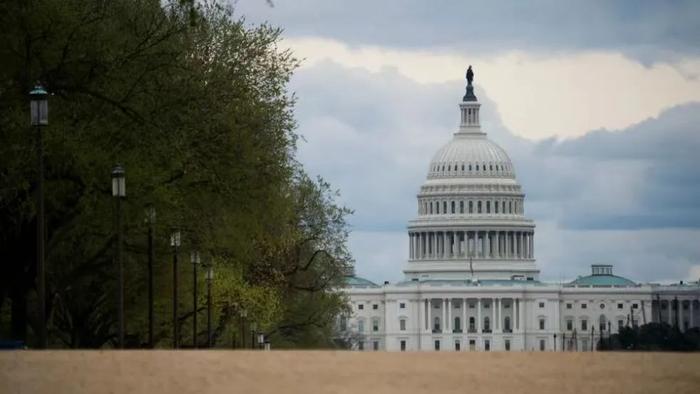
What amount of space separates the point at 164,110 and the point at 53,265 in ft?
30.9

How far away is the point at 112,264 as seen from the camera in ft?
207

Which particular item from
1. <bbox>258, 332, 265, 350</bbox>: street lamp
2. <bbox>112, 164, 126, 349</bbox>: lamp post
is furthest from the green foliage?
<bbox>258, 332, 265, 350</bbox>: street lamp

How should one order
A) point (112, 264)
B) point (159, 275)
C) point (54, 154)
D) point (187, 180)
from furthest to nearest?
point (159, 275) < point (112, 264) < point (187, 180) < point (54, 154)

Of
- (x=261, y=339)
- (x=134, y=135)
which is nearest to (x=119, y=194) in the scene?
(x=134, y=135)

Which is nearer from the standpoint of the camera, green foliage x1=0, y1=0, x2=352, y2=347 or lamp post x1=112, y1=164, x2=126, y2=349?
lamp post x1=112, y1=164, x2=126, y2=349

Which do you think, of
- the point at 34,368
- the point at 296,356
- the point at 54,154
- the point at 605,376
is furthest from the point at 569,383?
the point at 54,154

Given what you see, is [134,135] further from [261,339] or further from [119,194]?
[261,339]

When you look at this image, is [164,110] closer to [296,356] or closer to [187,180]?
[187,180]

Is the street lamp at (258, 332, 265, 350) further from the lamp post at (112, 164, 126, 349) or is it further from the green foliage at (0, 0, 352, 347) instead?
the lamp post at (112, 164, 126, 349)

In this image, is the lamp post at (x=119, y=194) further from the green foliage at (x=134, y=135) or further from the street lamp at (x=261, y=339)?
the street lamp at (x=261, y=339)

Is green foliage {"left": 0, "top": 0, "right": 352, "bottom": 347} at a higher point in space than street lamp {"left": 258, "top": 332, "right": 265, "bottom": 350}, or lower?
higher

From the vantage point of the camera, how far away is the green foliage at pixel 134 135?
175ft

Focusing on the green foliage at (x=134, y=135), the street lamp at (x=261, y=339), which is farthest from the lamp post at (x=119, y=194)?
the street lamp at (x=261, y=339)

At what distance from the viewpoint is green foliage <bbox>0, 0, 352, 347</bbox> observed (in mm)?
53375
